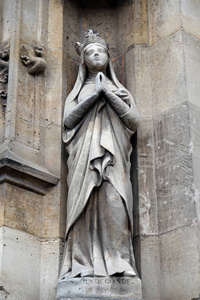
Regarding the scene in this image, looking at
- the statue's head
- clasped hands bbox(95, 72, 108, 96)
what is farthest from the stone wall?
clasped hands bbox(95, 72, 108, 96)

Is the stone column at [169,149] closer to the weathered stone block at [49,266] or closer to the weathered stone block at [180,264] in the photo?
the weathered stone block at [180,264]

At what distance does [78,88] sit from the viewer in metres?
6.55

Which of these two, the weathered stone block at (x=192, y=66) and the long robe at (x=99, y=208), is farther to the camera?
the weathered stone block at (x=192, y=66)

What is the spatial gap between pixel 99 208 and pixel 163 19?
239 cm

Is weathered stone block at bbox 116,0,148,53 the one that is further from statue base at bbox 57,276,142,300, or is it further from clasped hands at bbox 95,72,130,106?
statue base at bbox 57,276,142,300

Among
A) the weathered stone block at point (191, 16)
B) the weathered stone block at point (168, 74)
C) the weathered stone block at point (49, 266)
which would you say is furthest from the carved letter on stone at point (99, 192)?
the weathered stone block at point (191, 16)

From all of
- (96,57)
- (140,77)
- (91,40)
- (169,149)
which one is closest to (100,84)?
(96,57)

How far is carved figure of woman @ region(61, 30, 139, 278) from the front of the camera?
222 inches

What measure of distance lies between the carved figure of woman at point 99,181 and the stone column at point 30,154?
0.86 feet

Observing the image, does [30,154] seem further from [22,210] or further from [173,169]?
[173,169]

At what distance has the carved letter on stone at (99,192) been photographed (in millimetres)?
5531

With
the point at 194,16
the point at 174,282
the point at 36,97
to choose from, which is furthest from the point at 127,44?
the point at 174,282

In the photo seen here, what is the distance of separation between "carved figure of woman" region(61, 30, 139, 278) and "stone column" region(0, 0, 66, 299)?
261mm

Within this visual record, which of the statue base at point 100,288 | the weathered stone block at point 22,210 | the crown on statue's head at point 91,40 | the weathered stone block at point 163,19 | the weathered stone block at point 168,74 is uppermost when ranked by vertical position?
the weathered stone block at point 163,19
